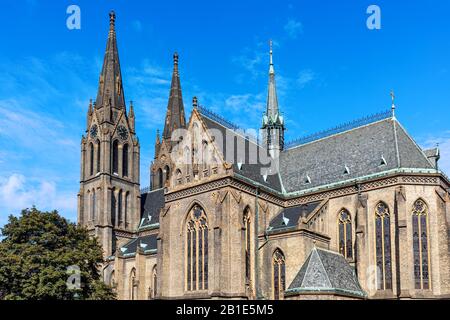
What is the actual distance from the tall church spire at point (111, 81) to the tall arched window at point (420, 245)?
41511mm

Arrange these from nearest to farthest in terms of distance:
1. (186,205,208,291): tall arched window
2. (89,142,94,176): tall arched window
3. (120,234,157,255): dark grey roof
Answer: (186,205,208,291): tall arched window → (120,234,157,255): dark grey roof → (89,142,94,176): tall arched window

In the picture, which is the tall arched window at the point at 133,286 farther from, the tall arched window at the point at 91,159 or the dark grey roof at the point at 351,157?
the dark grey roof at the point at 351,157

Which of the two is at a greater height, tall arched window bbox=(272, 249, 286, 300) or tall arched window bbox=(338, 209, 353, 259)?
tall arched window bbox=(338, 209, 353, 259)

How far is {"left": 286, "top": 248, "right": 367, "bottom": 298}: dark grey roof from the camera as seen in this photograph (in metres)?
45.0

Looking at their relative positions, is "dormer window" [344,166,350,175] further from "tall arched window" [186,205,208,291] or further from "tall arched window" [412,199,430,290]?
"tall arched window" [186,205,208,291]

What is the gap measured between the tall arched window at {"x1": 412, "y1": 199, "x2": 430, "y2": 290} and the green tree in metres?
25.6

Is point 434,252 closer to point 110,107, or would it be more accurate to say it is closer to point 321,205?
point 321,205

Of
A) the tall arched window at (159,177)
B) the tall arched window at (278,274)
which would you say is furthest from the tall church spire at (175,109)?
the tall arched window at (278,274)

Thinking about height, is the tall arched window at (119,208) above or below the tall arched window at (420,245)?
above

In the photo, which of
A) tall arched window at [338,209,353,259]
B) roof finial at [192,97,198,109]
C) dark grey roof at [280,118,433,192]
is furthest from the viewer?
roof finial at [192,97,198,109]

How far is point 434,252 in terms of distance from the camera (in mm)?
51281

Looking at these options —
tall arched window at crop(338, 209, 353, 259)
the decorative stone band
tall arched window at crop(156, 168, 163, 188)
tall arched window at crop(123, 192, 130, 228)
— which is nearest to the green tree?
the decorative stone band

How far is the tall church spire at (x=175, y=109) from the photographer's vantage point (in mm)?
89938

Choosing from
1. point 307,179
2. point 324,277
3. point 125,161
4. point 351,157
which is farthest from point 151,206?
point 324,277
